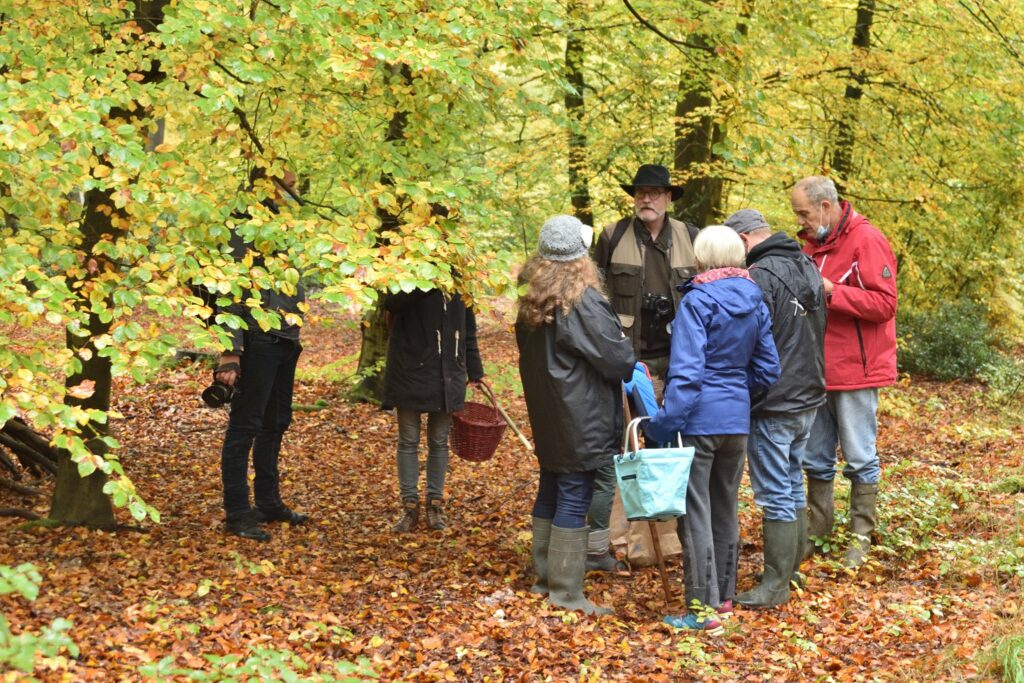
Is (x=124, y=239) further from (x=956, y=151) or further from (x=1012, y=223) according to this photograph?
(x=1012, y=223)

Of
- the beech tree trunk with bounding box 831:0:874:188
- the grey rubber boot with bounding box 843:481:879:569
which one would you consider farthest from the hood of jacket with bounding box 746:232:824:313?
the beech tree trunk with bounding box 831:0:874:188

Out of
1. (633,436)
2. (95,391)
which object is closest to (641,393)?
(633,436)

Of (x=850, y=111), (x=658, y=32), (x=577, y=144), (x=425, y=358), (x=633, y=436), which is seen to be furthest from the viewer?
(x=577, y=144)

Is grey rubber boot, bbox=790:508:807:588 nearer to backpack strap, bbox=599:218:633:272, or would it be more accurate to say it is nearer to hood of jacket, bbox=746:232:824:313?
hood of jacket, bbox=746:232:824:313

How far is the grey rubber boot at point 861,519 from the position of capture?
568cm

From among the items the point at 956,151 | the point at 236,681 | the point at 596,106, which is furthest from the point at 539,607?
the point at 956,151

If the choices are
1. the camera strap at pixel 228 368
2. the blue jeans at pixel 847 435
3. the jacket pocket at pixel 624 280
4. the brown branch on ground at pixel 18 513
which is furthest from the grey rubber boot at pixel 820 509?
the brown branch on ground at pixel 18 513

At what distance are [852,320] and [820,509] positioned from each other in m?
1.27

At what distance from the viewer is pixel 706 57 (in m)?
8.66

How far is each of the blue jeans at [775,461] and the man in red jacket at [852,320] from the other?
1.49ft

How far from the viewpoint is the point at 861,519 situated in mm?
5781

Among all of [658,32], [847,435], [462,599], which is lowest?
[462,599]

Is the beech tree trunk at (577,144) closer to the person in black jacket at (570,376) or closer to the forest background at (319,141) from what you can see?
the forest background at (319,141)

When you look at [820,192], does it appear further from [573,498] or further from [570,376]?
[573,498]
